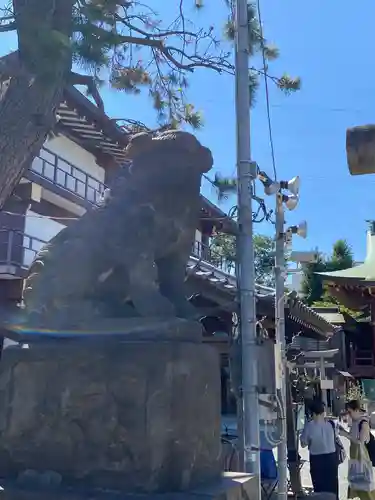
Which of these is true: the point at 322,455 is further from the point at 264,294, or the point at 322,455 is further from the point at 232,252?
the point at 232,252

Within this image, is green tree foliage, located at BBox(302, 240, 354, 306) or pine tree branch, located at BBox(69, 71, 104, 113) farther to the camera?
green tree foliage, located at BBox(302, 240, 354, 306)

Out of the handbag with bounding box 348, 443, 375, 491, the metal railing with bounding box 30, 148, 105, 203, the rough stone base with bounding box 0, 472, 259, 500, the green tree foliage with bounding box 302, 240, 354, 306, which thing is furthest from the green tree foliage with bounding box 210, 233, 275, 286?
the green tree foliage with bounding box 302, 240, 354, 306

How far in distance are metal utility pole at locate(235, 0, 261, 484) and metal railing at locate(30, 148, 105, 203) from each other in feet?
22.9

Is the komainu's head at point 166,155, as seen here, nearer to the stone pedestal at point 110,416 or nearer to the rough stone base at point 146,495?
the stone pedestal at point 110,416

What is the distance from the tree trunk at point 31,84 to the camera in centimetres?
374

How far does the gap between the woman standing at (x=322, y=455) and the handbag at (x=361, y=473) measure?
52cm

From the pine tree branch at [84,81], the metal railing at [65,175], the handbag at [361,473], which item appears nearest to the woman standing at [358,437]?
the handbag at [361,473]

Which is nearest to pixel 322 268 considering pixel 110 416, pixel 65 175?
pixel 65 175

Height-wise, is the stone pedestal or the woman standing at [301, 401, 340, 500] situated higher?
the stone pedestal

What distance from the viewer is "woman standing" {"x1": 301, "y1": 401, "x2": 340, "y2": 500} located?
264 inches

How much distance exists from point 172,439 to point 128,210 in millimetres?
1486

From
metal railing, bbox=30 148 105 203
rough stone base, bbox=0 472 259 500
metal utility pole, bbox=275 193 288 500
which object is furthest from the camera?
metal railing, bbox=30 148 105 203

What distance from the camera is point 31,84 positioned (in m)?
3.94

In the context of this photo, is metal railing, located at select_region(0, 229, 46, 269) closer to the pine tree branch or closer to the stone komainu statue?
the pine tree branch
